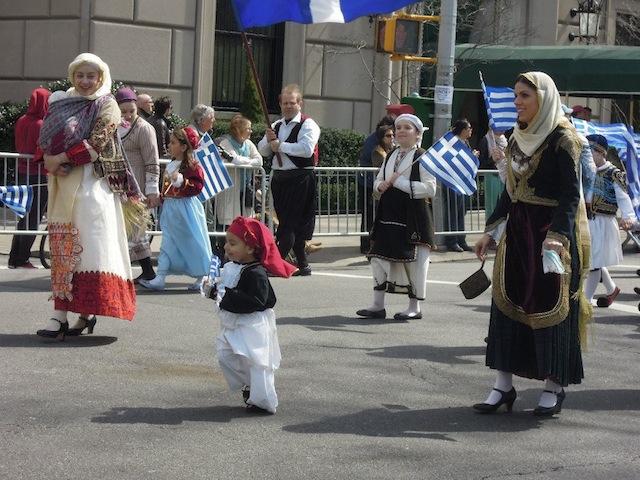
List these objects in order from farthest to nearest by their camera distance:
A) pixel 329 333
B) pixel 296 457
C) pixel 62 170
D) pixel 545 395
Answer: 1. pixel 329 333
2. pixel 62 170
3. pixel 545 395
4. pixel 296 457

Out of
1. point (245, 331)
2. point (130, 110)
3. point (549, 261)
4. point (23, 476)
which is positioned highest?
point (130, 110)

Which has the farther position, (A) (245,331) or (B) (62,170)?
(B) (62,170)

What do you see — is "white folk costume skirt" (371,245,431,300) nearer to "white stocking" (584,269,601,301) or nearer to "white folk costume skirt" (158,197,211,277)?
"white stocking" (584,269,601,301)

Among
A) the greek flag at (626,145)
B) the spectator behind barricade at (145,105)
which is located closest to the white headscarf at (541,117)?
Result: the greek flag at (626,145)

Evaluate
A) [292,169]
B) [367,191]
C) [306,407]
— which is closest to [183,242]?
[292,169]

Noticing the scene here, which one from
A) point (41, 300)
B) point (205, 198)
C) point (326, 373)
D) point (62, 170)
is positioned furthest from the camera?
point (205, 198)

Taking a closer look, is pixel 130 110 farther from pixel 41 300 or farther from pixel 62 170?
pixel 62 170

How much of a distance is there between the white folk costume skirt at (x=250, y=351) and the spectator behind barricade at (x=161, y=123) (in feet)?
25.4

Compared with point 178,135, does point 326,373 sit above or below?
below

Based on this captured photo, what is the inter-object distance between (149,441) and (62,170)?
3169 mm

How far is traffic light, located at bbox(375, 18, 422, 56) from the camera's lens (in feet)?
51.8

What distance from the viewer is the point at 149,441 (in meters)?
6.38

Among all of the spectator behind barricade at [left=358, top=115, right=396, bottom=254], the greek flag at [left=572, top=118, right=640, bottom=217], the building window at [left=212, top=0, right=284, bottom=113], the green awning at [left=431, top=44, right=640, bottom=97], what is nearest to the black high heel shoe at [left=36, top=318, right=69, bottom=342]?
the greek flag at [left=572, top=118, right=640, bottom=217]

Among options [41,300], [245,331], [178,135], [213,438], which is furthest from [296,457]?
[178,135]
